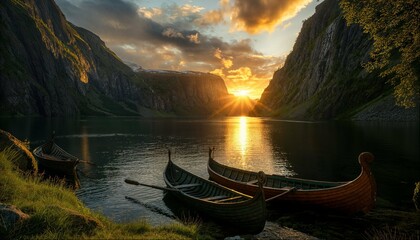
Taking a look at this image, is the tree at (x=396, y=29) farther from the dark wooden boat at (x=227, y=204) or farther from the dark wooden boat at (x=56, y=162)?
the dark wooden boat at (x=56, y=162)

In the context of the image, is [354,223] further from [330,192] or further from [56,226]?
[56,226]

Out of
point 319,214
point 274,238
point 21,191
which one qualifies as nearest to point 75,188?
point 21,191

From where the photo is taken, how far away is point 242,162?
→ 47875 millimetres

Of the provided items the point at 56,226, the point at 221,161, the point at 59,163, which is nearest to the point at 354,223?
the point at 56,226

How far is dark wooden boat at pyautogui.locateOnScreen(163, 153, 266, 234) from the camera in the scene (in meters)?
16.9

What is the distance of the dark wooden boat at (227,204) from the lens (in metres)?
16.9

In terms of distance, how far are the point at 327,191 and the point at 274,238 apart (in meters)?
5.89

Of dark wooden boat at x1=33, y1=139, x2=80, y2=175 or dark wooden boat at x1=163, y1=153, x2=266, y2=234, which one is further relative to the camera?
dark wooden boat at x1=33, y1=139, x2=80, y2=175

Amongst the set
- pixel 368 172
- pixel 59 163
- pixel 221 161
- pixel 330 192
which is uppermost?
pixel 368 172

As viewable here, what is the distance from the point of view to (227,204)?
59.7 ft

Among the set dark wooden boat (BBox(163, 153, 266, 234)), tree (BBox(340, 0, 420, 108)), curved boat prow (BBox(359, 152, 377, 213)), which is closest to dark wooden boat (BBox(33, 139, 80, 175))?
dark wooden boat (BBox(163, 153, 266, 234))

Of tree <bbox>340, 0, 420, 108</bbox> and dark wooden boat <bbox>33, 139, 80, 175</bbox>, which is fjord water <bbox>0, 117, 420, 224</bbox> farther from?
tree <bbox>340, 0, 420, 108</bbox>

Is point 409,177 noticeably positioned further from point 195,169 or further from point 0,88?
point 0,88

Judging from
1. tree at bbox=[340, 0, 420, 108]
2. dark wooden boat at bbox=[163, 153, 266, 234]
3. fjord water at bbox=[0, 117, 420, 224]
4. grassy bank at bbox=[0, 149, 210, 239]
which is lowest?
fjord water at bbox=[0, 117, 420, 224]
